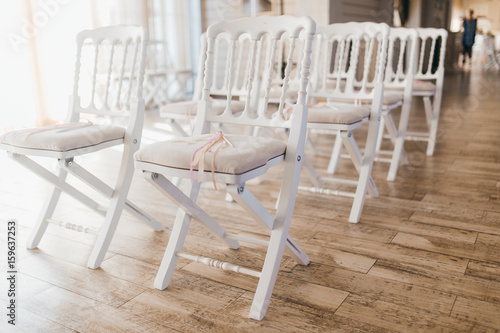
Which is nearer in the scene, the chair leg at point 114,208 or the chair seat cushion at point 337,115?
the chair leg at point 114,208

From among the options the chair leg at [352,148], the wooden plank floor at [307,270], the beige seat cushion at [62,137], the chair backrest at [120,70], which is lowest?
the wooden plank floor at [307,270]

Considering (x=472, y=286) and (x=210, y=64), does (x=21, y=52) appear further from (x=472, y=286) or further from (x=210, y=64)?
(x=472, y=286)

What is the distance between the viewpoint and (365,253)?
1.92 meters

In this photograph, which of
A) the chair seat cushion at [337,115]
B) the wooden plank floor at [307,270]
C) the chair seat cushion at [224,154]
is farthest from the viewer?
the chair seat cushion at [337,115]

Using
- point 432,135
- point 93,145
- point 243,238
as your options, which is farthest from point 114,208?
point 432,135

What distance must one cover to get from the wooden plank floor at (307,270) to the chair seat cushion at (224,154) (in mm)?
479

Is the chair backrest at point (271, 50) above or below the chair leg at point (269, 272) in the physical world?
above

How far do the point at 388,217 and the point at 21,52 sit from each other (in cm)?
400

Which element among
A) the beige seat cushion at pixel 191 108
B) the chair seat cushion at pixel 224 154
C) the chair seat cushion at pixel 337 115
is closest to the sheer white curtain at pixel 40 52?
the beige seat cushion at pixel 191 108

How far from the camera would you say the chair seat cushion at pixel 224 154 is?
53.0 inches

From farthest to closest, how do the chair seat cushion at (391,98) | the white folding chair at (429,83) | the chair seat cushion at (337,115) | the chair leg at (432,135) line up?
the chair leg at (432,135)
the white folding chair at (429,83)
the chair seat cushion at (391,98)
the chair seat cushion at (337,115)

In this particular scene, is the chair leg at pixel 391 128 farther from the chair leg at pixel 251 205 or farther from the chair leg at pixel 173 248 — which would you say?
the chair leg at pixel 173 248

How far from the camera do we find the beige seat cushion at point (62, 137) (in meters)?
1.69

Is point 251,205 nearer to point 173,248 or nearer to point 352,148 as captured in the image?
point 173,248
